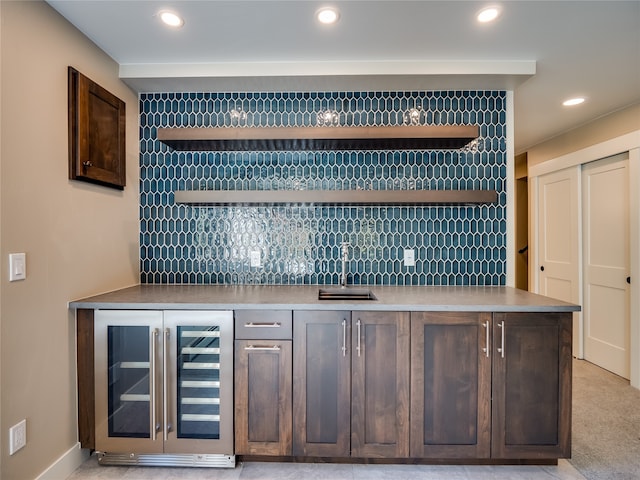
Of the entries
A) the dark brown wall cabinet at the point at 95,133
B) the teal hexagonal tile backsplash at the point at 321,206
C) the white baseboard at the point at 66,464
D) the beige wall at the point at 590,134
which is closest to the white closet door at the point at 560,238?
the beige wall at the point at 590,134

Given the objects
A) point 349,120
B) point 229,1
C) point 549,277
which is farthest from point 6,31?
point 549,277

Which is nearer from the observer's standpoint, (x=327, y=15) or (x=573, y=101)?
(x=327, y=15)

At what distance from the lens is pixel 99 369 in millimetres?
1936

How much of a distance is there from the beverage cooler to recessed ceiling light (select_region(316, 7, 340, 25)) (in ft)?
5.54

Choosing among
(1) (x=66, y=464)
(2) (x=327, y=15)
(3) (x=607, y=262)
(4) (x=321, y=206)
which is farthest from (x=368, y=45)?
(3) (x=607, y=262)

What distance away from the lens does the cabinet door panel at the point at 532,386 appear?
73.1 inches

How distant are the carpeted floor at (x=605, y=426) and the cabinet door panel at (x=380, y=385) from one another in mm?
1089

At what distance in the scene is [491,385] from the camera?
188 centimetres

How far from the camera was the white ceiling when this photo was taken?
5.91 ft

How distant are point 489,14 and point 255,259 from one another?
82.0 inches

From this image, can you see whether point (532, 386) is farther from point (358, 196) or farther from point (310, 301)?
point (358, 196)

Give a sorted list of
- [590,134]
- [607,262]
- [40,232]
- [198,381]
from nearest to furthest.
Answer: [40,232], [198,381], [607,262], [590,134]

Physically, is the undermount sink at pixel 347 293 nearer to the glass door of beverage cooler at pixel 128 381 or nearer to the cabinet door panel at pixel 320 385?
the cabinet door panel at pixel 320 385

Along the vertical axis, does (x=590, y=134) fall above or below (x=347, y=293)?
above
